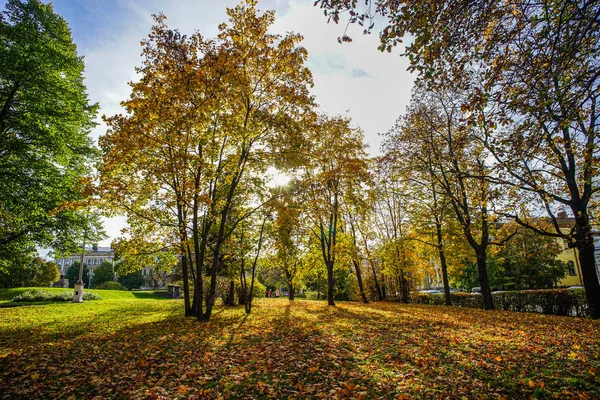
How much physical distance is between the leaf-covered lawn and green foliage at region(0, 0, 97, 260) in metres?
8.97

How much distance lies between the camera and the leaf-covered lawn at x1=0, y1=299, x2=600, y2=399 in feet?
16.1

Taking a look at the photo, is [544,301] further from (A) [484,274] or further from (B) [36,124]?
(B) [36,124]

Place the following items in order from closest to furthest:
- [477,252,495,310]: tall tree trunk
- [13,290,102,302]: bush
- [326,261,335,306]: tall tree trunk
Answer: [477,252,495,310]: tall tree trunk → [13,290,102,302]: bush → [326,261,335,306]: tall tree trunk

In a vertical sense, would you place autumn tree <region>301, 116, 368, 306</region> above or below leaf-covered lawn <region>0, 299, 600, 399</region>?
above

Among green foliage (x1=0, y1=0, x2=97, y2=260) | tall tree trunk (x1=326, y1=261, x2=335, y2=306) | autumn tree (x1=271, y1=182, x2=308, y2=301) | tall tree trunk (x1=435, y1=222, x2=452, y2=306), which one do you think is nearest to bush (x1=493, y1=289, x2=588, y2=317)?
tall tree trunk (x1=435, y1=222, x2=452, y2=306)

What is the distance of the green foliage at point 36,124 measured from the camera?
614 inches

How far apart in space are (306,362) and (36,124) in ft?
61.7

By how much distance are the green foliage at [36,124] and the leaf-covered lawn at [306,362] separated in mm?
8970

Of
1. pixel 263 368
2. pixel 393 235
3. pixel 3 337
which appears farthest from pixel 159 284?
pixel 263 368

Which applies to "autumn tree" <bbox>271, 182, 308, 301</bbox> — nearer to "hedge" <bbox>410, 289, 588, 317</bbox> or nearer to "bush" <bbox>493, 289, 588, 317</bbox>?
"hedge" <bbox>410, 289, 588, 317</bbox>

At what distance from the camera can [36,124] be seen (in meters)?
16.0

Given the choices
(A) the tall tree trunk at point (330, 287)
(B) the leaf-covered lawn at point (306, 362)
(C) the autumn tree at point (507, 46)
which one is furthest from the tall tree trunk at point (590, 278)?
(A) the tall tree trunk at point (330, 287)

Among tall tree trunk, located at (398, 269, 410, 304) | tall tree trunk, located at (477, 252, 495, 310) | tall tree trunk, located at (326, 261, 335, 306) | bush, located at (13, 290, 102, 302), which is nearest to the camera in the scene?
tall tree trunk, located at (477, 252, 495, 310)

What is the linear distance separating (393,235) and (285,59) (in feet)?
73.2
